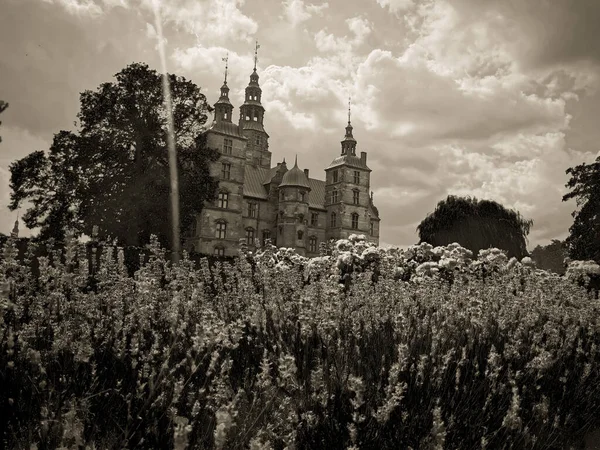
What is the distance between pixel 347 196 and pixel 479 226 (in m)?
25.0

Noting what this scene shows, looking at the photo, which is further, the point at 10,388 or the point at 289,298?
the point at 289,298

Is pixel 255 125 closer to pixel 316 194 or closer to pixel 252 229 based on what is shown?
pixel 316 194

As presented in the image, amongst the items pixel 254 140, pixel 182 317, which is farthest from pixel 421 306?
pixel 254 140

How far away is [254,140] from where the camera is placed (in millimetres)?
62531

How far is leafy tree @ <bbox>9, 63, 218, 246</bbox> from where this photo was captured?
25.2 m

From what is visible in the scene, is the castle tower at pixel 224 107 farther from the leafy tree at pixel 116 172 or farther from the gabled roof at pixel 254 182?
the leafy tree at pixel 116 172

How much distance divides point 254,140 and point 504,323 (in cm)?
5891

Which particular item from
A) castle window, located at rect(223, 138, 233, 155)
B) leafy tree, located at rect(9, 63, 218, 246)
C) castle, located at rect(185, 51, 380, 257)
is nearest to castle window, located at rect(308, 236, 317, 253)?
castle, located at rect(185, 51, 380, 257)

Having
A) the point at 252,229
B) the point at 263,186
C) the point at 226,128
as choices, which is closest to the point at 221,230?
the point at 252,229

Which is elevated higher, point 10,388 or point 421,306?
point 421,306

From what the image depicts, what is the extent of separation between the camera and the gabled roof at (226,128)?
41706mm

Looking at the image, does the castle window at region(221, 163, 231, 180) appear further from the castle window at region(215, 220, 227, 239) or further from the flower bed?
the flower bed

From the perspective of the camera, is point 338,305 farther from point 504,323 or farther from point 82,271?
point 82,271

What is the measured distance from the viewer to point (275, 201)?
163 feet
